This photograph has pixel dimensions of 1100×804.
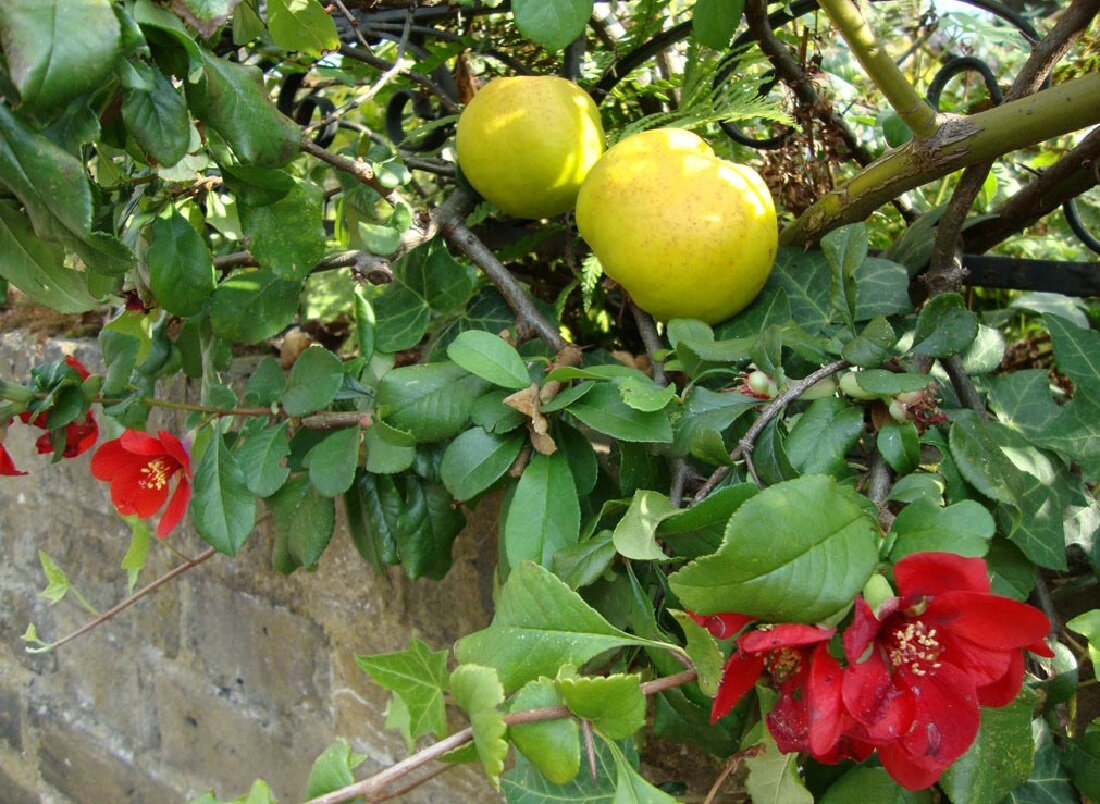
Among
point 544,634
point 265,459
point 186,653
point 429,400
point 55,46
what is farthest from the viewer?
point 186,653

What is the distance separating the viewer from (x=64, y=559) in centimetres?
169

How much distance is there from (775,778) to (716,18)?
0.66 metres

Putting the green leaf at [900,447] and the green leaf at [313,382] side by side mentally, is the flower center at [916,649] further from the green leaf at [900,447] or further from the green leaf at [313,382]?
the green leaf at [313,382]

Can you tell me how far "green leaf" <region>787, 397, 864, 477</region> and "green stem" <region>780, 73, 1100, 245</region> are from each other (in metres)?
0.25

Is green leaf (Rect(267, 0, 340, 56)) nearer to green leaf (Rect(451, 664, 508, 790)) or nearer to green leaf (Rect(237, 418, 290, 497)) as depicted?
green leaf (Rect(237, 418, 290, 497))

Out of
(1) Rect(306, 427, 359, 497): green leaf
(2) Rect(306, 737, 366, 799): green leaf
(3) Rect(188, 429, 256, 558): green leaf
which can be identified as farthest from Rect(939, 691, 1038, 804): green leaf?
(3) Rect(188, 429, 256, 558): green leaf

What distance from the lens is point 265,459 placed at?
2.84ft

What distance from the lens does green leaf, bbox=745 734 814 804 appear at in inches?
22.7

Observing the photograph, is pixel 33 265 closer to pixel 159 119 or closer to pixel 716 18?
pixel 159 119

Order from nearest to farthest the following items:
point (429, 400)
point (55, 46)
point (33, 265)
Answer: point (55, 46), point (33, 265), point (429, 400)

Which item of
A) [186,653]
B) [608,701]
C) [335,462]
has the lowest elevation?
[186,653]

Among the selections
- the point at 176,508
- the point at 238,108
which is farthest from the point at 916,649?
the point at 176,508

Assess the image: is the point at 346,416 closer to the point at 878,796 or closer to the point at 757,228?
the point at 757,228

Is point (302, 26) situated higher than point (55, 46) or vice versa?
point (55, 46)
